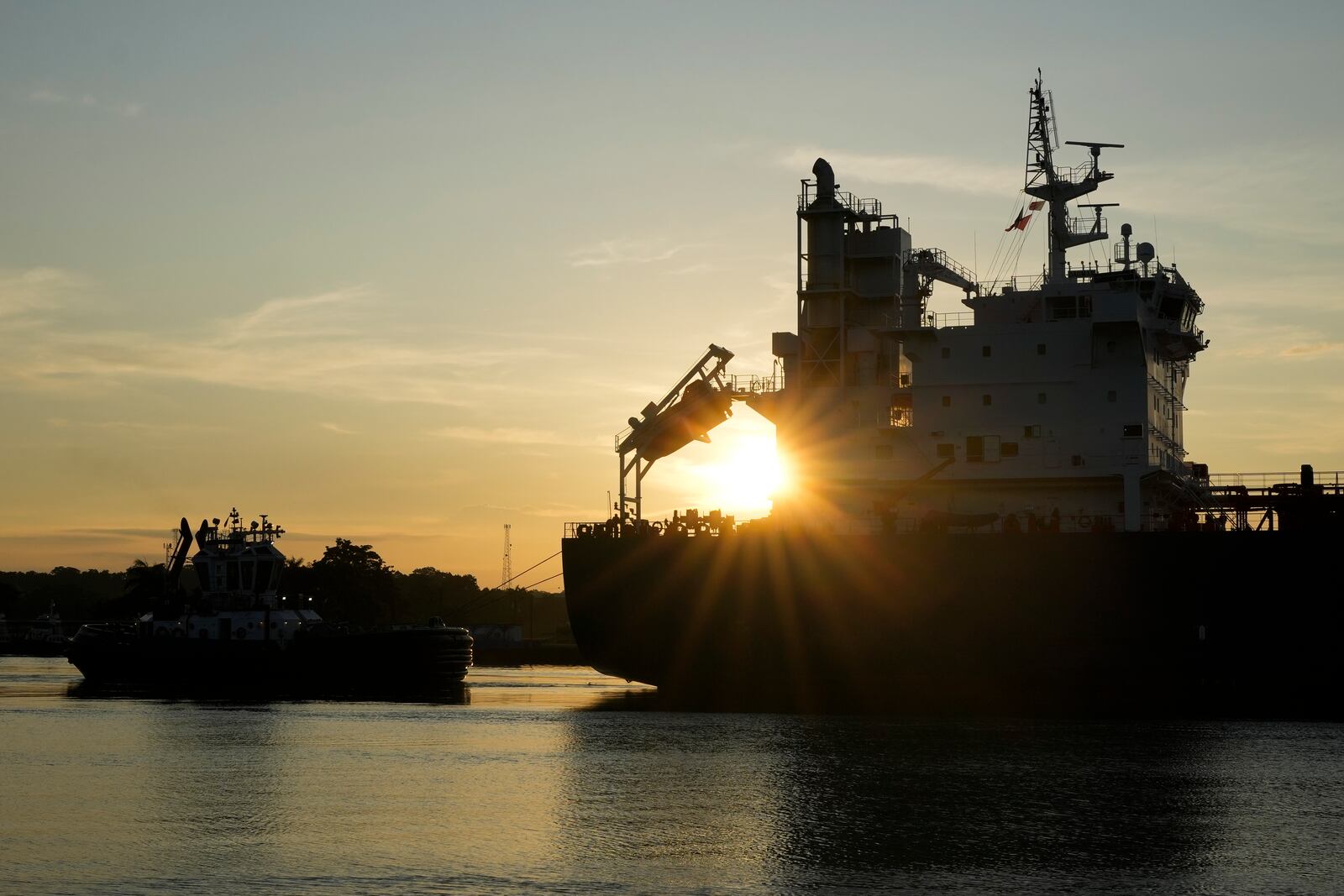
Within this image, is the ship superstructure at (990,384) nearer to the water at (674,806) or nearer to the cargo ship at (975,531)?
the cargo ship at (975,531)

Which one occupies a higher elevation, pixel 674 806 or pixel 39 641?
pixel 674 806

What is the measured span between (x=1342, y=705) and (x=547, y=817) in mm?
28626

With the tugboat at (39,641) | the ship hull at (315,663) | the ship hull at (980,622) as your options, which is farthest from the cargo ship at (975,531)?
the tugboat at (39,641)

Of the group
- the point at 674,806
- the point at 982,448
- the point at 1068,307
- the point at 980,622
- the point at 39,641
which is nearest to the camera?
the point at 674,806

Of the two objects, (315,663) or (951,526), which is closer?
(951,526)

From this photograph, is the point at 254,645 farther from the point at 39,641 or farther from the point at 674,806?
the point at 39,641

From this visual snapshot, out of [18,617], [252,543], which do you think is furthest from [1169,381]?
[18,617]

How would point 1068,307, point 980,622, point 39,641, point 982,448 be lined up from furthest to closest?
point 39,641 < point 1068,307 < point 982,448 < point 980,622

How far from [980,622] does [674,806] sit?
66.5 ft

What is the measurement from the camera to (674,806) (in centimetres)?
2864

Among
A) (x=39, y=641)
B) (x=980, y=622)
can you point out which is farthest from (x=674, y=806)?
(x=39, y=641)

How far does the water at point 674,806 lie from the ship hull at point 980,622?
13.1ft

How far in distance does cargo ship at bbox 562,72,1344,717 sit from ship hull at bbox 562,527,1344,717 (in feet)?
0.25

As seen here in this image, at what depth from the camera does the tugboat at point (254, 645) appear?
60844 mm
